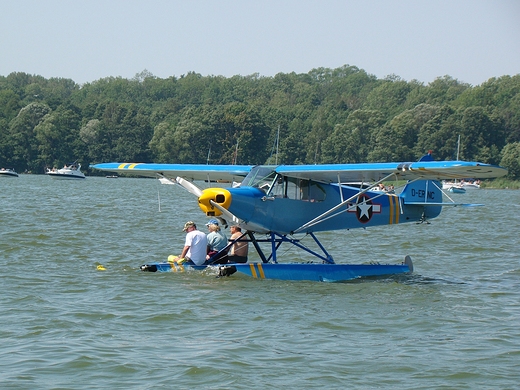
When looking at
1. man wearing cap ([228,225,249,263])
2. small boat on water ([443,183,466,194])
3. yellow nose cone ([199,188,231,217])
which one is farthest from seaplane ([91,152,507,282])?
small boat on water ([443,183,466,194])

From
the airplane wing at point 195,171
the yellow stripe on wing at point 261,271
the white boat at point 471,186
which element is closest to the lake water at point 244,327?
the yellow stripe on wing at point 261,271

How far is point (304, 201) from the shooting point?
14.6m

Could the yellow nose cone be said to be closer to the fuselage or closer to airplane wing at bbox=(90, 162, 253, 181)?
the fuselage

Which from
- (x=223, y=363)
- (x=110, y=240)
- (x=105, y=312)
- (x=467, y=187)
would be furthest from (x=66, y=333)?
(x=467, y=187)

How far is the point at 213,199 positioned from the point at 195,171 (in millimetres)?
2762

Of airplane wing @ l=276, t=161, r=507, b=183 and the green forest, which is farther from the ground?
the green forest

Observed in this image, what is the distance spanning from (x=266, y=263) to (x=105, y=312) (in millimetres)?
4009

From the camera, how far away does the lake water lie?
26.6ft

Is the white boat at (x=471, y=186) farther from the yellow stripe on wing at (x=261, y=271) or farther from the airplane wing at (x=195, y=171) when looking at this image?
the yellow stripe on wing at (x=261, y=271)

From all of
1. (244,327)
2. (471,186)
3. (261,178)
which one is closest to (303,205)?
(261,178)

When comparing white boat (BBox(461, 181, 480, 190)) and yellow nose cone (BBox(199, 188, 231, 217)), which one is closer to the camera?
yellow nose cone (BBox(199, 188, 231, 217))

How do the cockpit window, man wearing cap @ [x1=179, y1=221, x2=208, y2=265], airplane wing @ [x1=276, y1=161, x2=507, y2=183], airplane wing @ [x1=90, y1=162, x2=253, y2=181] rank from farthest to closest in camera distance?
A: airplane wing @ [x1=90, y1=162, x2=253, y2=181] < the cockpit window < man wearing cap @ [x1=179, y1=221, x2=208, y2=265] < airplane wing @ [x1=276, y1=161, x2=507, y2=183]

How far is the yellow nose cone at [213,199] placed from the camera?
12.8 m

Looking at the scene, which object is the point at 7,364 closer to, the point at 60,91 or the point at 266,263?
the point at 266,263
